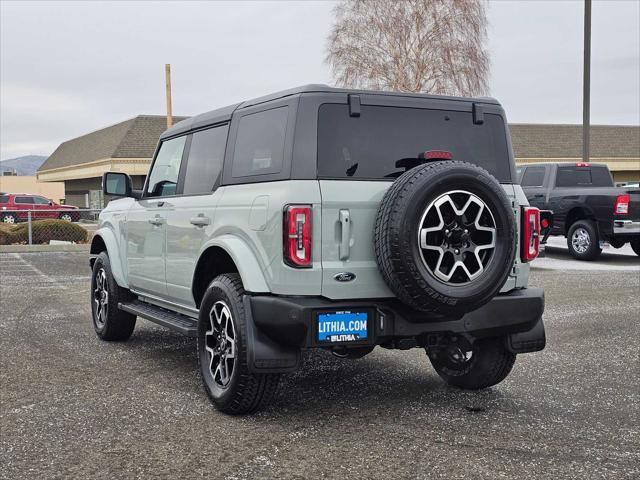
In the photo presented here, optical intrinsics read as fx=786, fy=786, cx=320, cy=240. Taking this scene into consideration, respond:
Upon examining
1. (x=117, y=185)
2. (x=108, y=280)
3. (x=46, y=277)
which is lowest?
(x=46, y=277)

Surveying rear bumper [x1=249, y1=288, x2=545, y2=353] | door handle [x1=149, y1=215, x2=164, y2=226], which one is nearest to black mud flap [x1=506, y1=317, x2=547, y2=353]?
rear bumper [x1=249, y1=288, x2=545, y2=353]

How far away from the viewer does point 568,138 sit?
49.1 meters

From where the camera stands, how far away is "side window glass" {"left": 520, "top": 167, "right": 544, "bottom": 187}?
56.7ft

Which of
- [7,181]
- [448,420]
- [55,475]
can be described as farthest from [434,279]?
[7,181]

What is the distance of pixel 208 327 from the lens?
17.7ft

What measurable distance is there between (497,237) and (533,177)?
1330 centimetres

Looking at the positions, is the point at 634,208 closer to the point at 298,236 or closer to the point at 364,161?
the point at 364,161

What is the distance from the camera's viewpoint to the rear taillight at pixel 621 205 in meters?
15.6

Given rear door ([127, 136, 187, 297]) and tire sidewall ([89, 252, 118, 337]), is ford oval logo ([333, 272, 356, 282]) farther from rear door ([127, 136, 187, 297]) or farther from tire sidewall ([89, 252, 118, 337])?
tire sidewall ([89, 252, 118, 337])

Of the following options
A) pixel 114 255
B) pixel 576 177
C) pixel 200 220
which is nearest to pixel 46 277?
pixel 114 255

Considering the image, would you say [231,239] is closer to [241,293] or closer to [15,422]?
[241,293]

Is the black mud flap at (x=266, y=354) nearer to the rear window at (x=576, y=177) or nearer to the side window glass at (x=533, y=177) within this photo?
the rear window at (x=576, y=177)

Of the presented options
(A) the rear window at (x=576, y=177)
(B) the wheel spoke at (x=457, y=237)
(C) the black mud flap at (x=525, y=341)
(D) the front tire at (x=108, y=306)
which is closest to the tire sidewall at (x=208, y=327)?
(B) the wheel spoke at (x=457, y=237)

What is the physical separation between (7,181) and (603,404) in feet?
330
